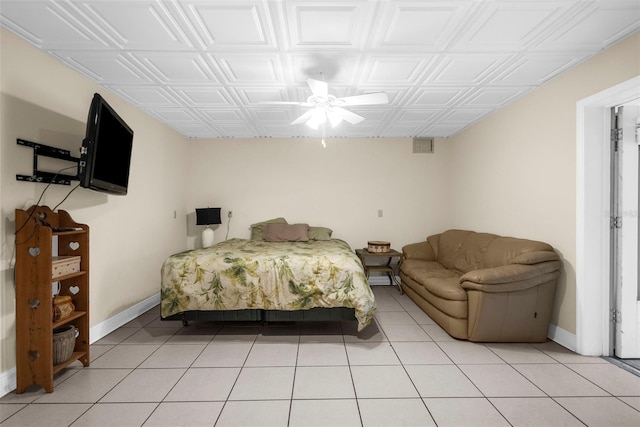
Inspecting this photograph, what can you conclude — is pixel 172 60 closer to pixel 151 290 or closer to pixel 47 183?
pixel 47 183

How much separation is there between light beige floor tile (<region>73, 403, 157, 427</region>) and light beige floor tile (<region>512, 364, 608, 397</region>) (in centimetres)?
264

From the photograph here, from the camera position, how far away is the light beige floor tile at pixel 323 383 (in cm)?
198

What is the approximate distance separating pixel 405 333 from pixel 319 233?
211cm

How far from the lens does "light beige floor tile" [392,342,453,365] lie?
2.43 meters

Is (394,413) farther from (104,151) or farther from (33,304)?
(104,151)

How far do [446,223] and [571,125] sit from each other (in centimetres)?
262

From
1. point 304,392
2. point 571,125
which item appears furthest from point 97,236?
point 571,125

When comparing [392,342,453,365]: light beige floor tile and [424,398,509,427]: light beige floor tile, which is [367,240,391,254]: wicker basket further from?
[424,398,509,427]: light beige floor tile

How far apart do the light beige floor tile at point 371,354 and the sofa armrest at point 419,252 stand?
199 centimetres

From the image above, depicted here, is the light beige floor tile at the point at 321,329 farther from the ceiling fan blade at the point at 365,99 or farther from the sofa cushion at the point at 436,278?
the ceiling fan blade at the point at 365,99

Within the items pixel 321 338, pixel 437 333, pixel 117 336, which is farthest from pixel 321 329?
pixel 117 336

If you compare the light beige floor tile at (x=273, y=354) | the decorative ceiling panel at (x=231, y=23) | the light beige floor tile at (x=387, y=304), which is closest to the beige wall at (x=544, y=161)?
the light beige floor tile at (x=387, y=304)

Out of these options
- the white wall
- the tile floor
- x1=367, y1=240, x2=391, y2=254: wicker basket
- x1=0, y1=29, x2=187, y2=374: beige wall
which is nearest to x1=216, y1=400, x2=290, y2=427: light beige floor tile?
the tile floor

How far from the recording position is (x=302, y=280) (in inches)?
112
